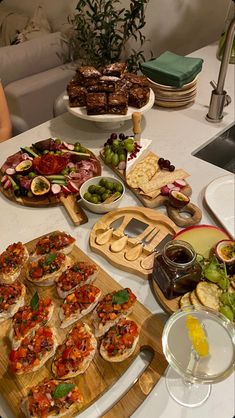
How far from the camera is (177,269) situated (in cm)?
112

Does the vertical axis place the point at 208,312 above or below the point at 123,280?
above

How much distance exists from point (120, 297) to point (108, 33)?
253 cm

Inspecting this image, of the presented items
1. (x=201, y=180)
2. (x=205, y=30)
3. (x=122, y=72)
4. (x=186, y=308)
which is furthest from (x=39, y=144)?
(x=205, y=30)

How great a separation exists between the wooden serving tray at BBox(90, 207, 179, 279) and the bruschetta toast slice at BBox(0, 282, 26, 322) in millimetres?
311

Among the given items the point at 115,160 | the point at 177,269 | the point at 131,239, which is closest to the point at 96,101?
the point at 115,160

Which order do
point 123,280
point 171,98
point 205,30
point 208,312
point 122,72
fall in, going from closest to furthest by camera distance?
point 208,312 → point 123,280 → point 122,72 → point 171,98 → point 205,30

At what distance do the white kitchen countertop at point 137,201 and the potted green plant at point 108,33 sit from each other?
75cm

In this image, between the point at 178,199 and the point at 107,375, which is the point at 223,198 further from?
the point at 107,375

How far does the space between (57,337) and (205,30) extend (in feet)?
10.7

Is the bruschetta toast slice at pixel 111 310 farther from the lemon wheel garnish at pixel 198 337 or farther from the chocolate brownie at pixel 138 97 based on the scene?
the chocolate brownie at pixel 138 97

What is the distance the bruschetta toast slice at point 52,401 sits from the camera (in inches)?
35.7

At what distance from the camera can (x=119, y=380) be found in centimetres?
104

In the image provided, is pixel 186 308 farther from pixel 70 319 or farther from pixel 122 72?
pixel 122 72

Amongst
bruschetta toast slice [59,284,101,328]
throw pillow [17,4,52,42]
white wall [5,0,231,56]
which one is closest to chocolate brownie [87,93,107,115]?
bruschetta toast slice [59,284,101,328]
